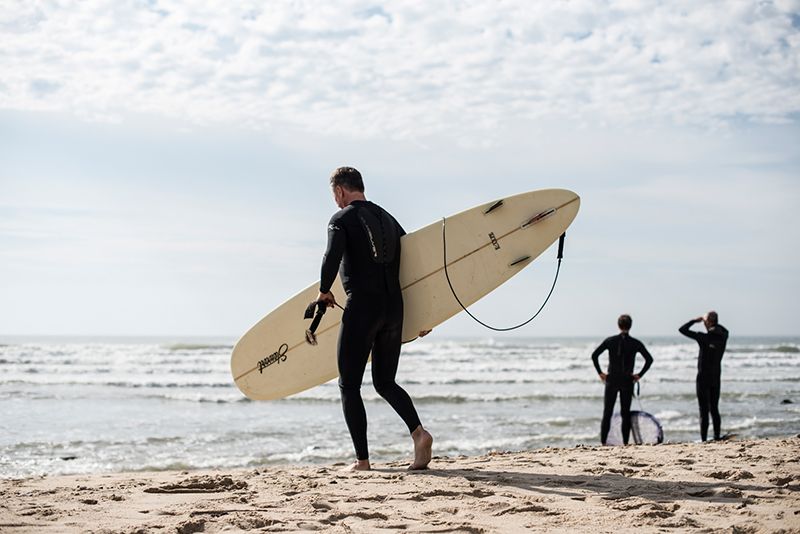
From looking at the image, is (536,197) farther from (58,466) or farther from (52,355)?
(52,355)

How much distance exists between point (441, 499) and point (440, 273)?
79.9 inches

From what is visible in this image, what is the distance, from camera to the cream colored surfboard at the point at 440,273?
5199 millimetres

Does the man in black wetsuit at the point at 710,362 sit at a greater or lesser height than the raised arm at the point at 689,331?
lesser

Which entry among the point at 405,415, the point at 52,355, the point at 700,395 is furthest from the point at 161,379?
the point at 405,415

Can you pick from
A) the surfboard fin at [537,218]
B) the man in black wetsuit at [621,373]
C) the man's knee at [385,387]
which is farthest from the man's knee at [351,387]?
the man in black wetsuit at [621,373]

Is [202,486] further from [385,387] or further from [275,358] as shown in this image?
[275,358]

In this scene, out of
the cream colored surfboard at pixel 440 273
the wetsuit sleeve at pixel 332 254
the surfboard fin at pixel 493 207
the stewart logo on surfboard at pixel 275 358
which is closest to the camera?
the wetsuit sleeve at pixel 332 254

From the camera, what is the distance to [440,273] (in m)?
5.15

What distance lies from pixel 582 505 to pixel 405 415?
1.24 m

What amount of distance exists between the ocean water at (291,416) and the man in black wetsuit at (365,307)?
3044 mm

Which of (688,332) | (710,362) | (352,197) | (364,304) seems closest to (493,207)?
(352,197)

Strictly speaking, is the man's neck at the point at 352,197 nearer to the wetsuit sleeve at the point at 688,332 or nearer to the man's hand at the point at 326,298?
the man's hand at the point at 326,298

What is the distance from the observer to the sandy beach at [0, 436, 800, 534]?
2.92 meters

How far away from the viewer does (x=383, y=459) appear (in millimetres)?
7105
